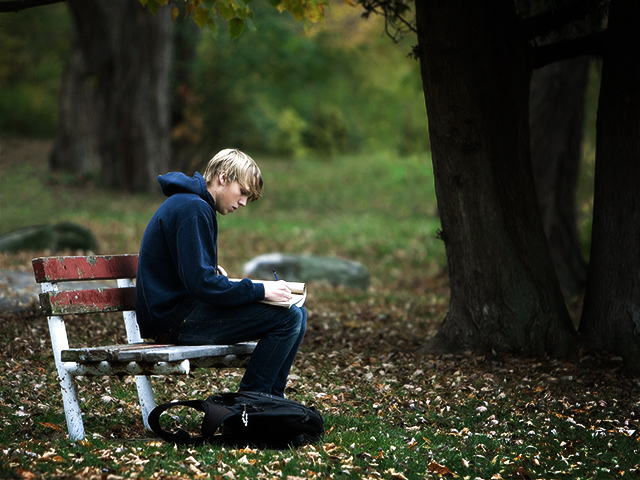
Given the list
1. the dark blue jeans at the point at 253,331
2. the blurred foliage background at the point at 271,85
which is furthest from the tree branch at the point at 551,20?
the blurred foliage background at the point at 271,85

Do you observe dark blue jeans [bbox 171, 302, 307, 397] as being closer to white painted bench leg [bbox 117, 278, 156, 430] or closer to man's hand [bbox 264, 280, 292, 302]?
man's hand [bbox 264, 280, 292, 302]

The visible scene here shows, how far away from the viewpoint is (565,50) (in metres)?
7.09

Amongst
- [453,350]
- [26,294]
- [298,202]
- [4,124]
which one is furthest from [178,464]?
[4,124]

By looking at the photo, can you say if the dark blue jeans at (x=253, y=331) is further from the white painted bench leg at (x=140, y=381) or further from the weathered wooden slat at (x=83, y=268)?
the weathered wooden slat at (x=83, y=268)

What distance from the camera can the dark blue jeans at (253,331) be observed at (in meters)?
4.46

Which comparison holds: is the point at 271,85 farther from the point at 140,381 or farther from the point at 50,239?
the point at 140,381

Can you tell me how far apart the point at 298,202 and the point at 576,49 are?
16755mm

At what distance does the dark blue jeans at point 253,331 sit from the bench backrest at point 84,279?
449mm

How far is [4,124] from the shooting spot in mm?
35062

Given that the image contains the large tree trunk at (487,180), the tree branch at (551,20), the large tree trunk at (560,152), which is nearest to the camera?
the large tree trunk at (487,180)

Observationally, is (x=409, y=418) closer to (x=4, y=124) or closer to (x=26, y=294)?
(x=26, y=294)

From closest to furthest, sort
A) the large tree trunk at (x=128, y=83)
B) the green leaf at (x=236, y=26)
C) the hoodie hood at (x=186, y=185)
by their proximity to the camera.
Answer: the hoodie hood at (x=186, y=185) → the green leaf at (x=236, y=26) → the large tree trunk at (x=128, y=83)

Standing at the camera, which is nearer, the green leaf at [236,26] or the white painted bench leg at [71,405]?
the white painted bench leg at [71,405]

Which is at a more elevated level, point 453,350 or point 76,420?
point 76,420
